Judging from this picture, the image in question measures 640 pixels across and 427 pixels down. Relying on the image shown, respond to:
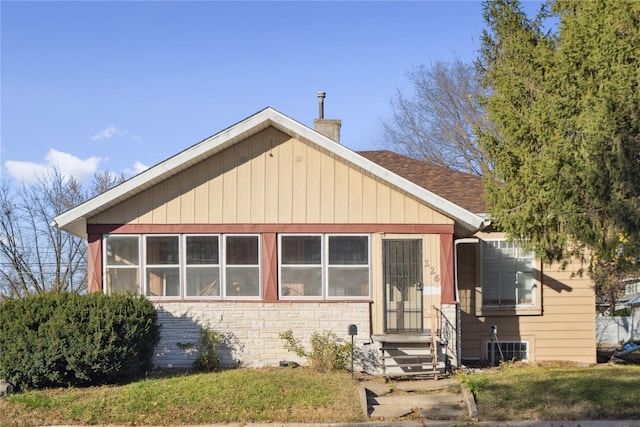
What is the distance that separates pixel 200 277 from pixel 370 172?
3.96m

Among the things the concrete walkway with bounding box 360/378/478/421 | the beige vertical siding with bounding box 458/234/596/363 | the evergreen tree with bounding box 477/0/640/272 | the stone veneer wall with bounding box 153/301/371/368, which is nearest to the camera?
the concrete walkway with bounding box 360/378/478/421

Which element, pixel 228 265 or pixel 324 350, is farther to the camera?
pixel 228 265

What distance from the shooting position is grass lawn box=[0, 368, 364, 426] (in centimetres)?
1062

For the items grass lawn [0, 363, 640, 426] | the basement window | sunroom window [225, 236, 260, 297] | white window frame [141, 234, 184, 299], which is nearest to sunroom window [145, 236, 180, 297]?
white window frame [141, 234, 184, 299]

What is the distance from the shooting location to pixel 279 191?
47.3 feet

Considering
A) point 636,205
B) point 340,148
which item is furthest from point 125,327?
point 636,205

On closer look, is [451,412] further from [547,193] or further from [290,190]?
[290,190]

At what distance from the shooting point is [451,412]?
11031 millimetres

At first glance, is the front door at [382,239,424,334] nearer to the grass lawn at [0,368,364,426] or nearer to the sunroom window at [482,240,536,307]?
the sunroom window at [482,240,536,307]

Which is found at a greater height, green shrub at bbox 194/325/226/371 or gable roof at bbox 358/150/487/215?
gable roof at bbox 358/150/487/215

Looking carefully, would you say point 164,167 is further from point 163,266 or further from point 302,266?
point 302,266

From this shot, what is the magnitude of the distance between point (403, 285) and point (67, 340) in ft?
21.1

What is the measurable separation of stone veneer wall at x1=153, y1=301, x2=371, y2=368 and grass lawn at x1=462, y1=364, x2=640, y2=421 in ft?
8.82

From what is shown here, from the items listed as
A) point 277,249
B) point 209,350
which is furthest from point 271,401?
point 277,249
